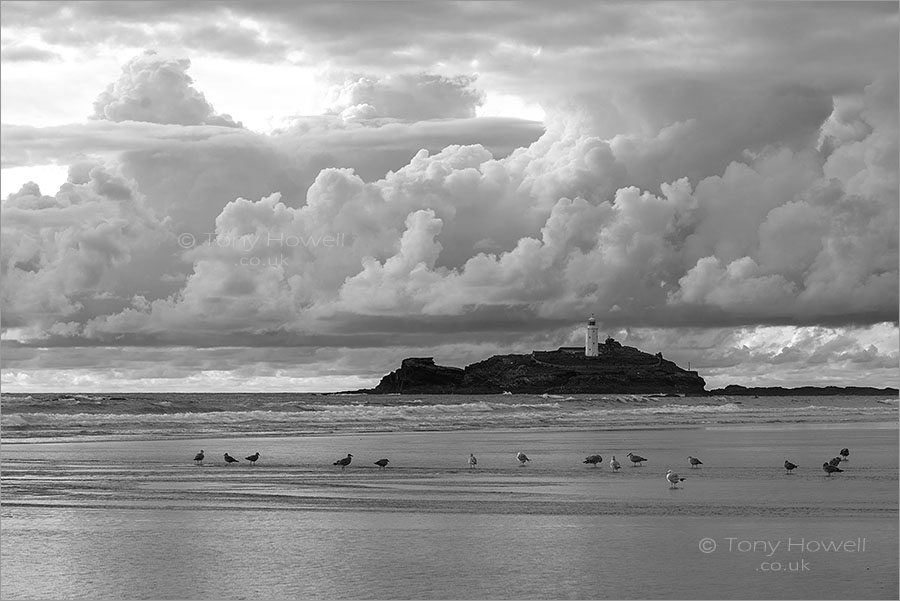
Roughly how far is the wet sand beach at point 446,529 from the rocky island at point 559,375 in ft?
481

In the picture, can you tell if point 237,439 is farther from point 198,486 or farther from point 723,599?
point 723,599

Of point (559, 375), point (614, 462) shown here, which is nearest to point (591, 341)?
point (559, 375)

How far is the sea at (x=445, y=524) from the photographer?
12.8 metres

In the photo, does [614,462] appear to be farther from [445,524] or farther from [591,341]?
[591,341]

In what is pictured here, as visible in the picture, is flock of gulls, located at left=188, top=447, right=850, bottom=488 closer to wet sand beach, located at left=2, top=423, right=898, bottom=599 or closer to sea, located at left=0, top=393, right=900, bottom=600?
sea, located at left=0, top=393, right=900, bottom=600

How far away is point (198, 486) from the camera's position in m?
23.8

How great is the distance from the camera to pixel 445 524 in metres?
17.2

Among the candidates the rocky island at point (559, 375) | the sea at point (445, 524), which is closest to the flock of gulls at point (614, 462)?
the sea at point (445, 524)

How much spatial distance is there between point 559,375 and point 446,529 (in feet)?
535

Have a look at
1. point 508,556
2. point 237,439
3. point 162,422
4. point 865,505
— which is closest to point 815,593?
point 508,556

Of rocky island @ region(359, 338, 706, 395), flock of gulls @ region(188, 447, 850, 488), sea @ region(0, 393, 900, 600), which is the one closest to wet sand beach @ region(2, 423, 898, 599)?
sea @ region(0, 393, 900, 600)

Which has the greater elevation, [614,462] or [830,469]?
[614,462]

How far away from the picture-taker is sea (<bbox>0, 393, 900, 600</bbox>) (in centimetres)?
1280

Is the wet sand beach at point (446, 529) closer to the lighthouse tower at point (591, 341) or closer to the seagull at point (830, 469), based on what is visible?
the seagull at point (830, 469)
